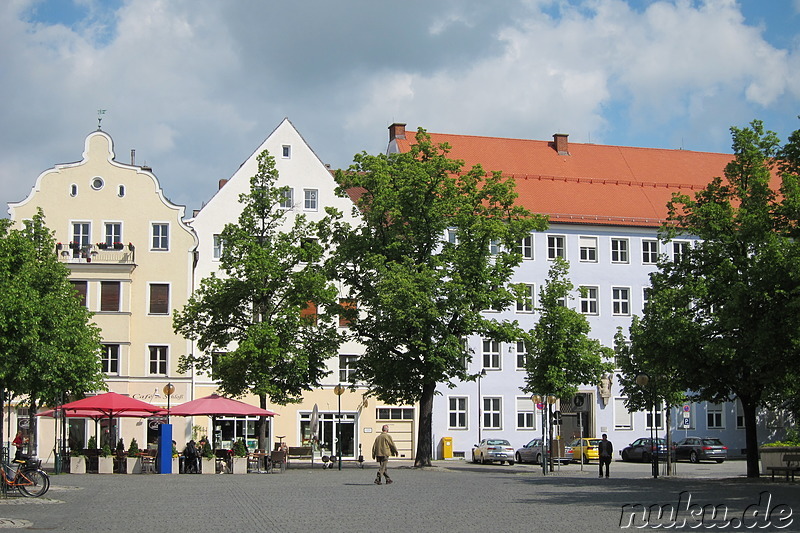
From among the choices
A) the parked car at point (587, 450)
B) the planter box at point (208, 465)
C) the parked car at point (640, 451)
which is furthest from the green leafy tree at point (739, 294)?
the parked car at point (640, 451)

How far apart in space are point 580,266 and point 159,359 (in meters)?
25.7

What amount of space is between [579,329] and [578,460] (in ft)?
44.3

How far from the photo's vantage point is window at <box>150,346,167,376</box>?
56.3 metres

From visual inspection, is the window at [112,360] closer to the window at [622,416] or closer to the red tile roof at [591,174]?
the red tile roof at [591,174]

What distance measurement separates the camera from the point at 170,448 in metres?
39.5

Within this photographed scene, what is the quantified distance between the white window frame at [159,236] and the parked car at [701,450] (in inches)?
1142

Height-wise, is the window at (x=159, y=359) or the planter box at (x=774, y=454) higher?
the window at (x=159, y=359)

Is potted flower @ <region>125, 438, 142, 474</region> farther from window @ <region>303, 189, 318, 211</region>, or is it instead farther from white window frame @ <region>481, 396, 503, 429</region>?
white window frame @ <region>481, 396, 503, 429</region>

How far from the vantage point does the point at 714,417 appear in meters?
67.4

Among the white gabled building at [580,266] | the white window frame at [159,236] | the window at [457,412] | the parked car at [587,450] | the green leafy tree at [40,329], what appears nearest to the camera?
the green leafy tree at [40,329]

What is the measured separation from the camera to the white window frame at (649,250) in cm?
6788

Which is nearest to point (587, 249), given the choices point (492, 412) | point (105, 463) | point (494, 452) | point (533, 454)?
point (492, 412)

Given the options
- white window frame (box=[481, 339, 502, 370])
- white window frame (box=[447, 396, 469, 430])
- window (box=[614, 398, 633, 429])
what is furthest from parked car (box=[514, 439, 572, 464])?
window (box=[614, 398, 633, 429])

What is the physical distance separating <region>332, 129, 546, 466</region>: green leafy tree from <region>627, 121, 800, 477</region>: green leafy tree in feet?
24.3
